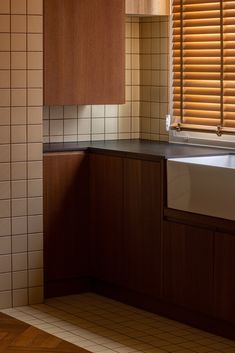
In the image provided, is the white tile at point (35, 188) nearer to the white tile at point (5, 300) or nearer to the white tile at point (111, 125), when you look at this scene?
the white tile at point (5, 300)

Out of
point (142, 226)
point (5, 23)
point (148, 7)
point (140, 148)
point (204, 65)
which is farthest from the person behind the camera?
point (148, 7)

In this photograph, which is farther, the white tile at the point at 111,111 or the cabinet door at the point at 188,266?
the white tile at the point at 111,111

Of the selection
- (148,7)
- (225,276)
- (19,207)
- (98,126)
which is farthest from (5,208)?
(148,7)

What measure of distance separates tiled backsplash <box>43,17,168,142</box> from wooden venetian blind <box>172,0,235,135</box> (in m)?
Result: 0.16

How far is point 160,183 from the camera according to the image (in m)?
4.89

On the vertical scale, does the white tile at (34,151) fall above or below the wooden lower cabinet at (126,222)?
above

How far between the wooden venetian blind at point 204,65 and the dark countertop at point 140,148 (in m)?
0.19

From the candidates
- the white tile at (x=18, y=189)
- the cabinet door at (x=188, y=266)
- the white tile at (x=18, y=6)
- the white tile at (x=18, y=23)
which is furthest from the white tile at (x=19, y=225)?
the white tile at (x=18, y=6)

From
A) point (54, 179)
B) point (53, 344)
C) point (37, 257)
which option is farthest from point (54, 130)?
point (53, 344)

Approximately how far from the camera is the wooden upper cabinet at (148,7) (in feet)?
18.5

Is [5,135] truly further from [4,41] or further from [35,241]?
[35,241]

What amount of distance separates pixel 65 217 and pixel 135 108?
1.13 metres

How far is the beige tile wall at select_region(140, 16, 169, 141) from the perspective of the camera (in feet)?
19.3

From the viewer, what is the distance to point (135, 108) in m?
6.12
